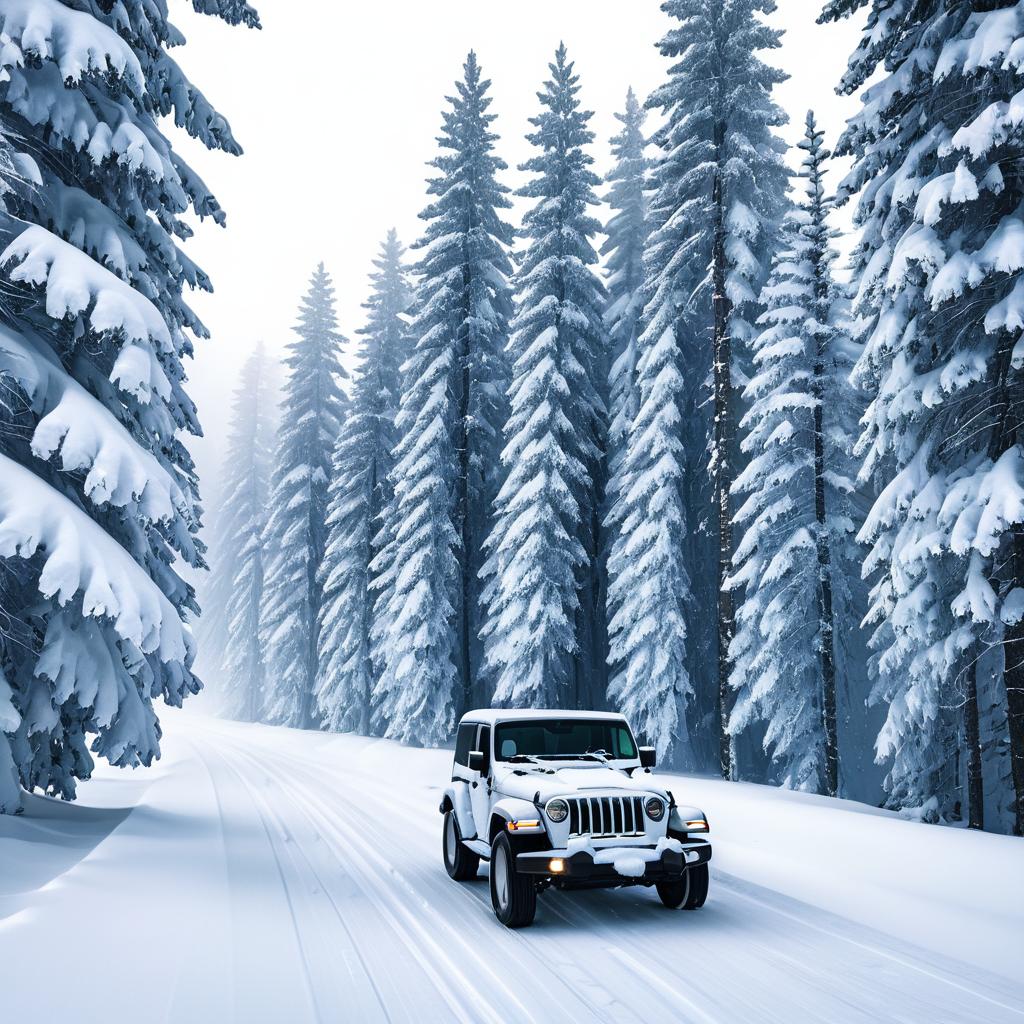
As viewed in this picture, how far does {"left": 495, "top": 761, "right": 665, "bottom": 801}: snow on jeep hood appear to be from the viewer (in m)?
7.95

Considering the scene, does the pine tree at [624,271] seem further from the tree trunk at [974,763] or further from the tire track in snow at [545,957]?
the tire track in snow at [545,957]

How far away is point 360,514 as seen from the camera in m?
37.2

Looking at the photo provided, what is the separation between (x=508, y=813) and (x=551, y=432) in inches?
767

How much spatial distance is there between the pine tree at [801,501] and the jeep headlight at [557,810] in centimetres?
1416

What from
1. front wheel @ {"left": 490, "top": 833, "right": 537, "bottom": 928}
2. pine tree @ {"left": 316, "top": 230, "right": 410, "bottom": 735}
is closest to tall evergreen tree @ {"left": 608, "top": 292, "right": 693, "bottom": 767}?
pine tree @ {"left": 316, "top": 230, "right": 410, "bottom": 735}

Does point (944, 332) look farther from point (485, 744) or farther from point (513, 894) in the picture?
point (513, 894)

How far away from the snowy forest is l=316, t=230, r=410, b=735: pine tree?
0.50ft

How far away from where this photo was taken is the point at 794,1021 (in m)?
5.36

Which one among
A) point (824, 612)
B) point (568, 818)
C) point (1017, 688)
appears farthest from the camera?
point (824, 612)

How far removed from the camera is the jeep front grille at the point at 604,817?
771 centimetres

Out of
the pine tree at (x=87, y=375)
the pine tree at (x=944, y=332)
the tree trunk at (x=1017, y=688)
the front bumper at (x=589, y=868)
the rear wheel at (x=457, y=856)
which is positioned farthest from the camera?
the tree trunk at (x=1017, y=688)

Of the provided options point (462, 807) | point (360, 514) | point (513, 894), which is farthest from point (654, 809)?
point (360, 514)

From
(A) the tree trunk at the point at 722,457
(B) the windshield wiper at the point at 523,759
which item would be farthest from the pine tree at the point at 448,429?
(B) the windshield wiper at the point at 523,759

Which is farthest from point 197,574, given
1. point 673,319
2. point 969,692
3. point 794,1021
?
point 794,1021
